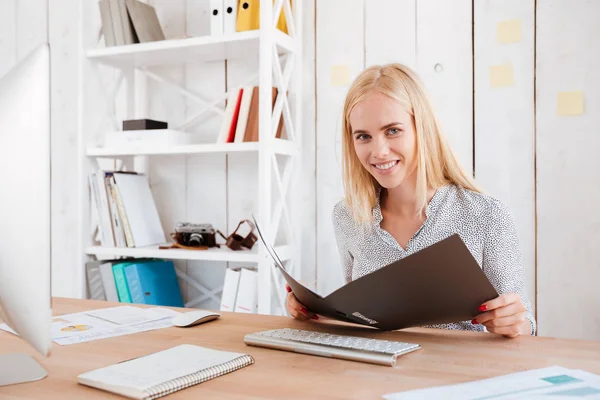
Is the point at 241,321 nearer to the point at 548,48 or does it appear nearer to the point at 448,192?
the point at 448,192

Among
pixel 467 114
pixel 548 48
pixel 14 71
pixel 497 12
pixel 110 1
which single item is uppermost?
pixel 110 1

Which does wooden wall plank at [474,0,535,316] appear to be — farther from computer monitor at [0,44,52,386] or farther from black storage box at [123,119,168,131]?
computer monitor at [0,44,52,386]

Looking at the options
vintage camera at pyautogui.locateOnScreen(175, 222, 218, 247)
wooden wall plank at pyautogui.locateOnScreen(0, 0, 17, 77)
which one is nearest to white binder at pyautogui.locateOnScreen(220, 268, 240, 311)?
vintage camera at pyautogui.locateOnScreen(175, 222, 218, 247)

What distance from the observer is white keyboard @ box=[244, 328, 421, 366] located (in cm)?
90

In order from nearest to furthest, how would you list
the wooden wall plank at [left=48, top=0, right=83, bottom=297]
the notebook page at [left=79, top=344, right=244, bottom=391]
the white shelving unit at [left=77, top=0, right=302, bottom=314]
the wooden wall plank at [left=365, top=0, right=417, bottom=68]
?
the notebook page at [left=79, top=344, right=244, bottom=391]
the white shelving unit at [left=77, top=0, right=302, bottom=314]
the wooden wall plank at [left=365, top=0, right=417, bottom=68]
the wooden wall plank at [left=48, top=0, right=83, bottom=297]

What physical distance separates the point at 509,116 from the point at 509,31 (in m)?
0.31

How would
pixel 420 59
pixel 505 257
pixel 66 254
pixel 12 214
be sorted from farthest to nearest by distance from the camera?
1. pixel 66 254
2. pixel 420 59
3. pixel 505 257
4. pixel 12 214

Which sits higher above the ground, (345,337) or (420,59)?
(420,59)

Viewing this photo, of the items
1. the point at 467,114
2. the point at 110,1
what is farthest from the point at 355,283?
the point at 110,1

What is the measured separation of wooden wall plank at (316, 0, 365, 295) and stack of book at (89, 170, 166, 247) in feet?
2.43

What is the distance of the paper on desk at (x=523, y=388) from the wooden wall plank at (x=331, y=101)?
5.18ft

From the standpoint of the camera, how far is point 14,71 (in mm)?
737

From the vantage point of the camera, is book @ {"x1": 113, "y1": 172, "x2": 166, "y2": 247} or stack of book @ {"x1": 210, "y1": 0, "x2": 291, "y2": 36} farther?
book @ {"x1": 113, "y1": 172, "x2": 166, "y2": 247}

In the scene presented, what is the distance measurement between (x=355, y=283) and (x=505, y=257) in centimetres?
59
